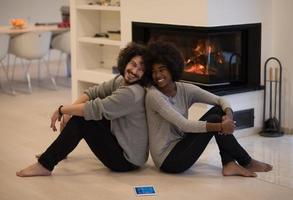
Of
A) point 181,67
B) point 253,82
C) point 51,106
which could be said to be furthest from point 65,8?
point 181,67

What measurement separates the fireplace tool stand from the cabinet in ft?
5.18

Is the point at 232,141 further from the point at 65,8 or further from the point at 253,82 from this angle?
the point at 65,8

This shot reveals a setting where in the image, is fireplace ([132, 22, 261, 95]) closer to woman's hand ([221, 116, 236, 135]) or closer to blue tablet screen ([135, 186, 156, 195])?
woman's hand ([221, 116, 236, 135])

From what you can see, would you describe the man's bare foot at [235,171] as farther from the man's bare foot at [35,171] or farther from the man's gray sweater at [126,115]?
the man's bare foot at [35,171]

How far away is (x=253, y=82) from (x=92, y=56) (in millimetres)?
1874

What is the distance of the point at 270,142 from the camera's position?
16.5 ft

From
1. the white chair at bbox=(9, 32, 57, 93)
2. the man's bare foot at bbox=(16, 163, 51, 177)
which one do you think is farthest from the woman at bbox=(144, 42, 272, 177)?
the white chair at bbox=(9, 32, 57, 93)

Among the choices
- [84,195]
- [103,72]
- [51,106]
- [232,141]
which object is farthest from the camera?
[51,106]

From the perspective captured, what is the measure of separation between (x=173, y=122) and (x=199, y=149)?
26cm

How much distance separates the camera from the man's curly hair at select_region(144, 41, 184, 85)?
395 cm

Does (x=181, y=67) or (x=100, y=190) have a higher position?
(x=181, y=67)

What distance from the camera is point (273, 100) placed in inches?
212

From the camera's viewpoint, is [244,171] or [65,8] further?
[65,8]

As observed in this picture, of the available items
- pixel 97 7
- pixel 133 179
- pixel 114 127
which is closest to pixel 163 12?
pixel 97 7
